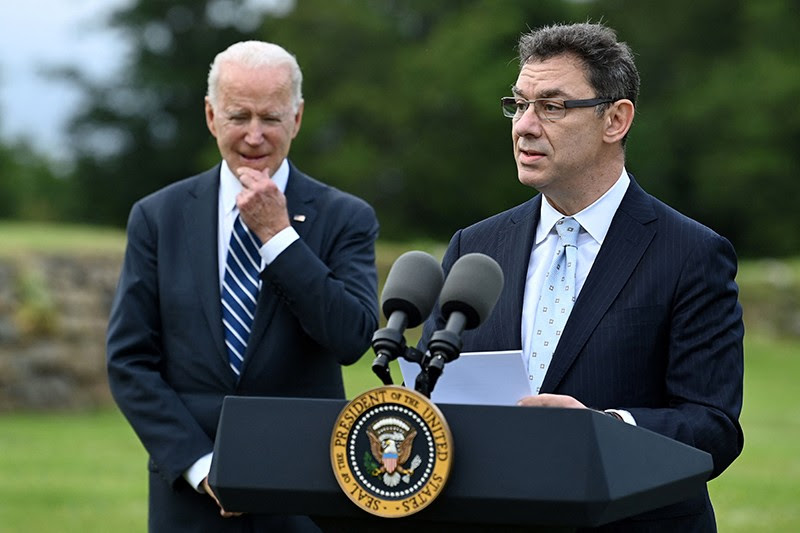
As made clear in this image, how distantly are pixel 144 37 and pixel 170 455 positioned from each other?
3739 cm

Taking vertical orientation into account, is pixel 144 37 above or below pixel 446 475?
below

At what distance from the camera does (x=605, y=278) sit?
331 cm

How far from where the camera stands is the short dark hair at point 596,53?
3375 mm

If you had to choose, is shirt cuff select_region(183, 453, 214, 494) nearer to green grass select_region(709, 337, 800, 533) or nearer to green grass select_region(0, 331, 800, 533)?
green grass select_region(0, 331, 800, 533)

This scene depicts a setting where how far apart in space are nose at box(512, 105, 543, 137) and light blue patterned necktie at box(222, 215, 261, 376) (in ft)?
4.30

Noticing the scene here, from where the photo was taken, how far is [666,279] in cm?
326

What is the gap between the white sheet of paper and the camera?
2.86m

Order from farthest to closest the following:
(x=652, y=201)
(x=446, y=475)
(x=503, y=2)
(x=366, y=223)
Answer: (x=503, y=2), (x=366, y=223), (x=652, y=201), (x=446, y=475)

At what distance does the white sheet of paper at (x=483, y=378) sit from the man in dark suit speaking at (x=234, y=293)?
1.21m

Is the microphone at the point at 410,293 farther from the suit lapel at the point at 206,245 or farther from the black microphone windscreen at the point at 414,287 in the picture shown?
the suit lapel at the point at 206,245

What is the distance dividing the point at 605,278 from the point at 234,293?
1469 mm

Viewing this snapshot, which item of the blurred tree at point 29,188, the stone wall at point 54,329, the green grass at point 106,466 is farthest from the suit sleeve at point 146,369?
the blurred tree at point 29,188

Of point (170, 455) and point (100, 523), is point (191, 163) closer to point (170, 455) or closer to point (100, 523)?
point (100, 523)

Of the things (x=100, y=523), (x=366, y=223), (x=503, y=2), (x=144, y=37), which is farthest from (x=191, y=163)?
(x=366, y=223)
